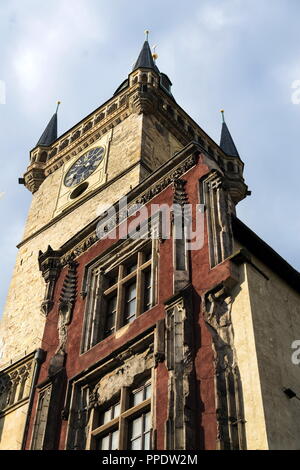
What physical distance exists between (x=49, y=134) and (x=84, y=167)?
696cm

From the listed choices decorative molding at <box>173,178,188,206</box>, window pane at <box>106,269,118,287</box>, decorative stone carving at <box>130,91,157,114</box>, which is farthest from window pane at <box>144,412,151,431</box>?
decorative stone carving at <box>130,91,157,114</box>

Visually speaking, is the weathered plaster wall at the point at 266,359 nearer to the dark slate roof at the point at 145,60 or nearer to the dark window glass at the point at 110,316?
the dark window glass at the point at 110,316

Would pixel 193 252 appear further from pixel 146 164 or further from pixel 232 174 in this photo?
pixel 232 174

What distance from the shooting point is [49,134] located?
3394 centimetres

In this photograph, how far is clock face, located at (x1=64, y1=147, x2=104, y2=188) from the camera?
26.9 meters

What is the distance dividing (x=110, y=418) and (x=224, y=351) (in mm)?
2967

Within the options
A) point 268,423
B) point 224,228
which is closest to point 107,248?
point 224,228

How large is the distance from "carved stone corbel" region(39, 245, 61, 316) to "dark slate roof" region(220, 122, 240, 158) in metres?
15.0

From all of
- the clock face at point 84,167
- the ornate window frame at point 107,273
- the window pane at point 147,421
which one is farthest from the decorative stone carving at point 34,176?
the window pane at point 147,421

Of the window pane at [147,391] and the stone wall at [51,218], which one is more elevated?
the stone wall at [51,218]

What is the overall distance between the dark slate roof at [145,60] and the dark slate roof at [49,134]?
487 cm

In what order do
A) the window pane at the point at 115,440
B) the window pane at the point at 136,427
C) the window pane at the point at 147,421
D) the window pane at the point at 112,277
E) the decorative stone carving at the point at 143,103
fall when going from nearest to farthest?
the window pane at the point at 147,421 → the window pane at the point at 136,427 → the window pane at the point at 115,440 → the window pane at the point at 112,277 → the decorative stone carving at the point at 143,103

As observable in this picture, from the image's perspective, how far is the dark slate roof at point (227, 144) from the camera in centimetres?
3347

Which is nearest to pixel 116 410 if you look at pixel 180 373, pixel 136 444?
pixel 136 444
